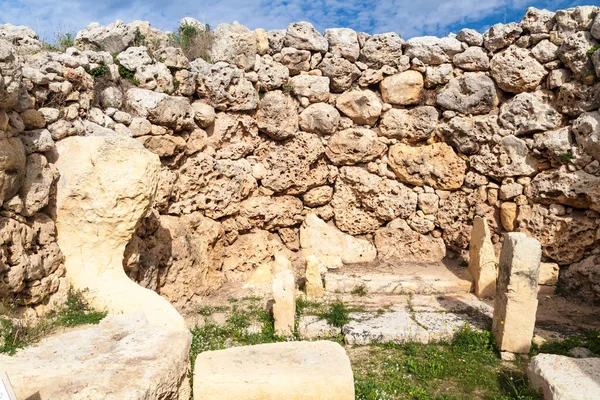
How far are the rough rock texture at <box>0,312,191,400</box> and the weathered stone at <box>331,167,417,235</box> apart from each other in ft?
19.6

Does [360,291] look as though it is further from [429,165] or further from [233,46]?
[233,46]

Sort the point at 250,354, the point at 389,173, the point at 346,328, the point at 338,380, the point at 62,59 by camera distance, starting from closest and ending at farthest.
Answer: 1. the point at 338,380
2. the point at 250,354
3. the point at 62,59
4. the point at 346,328
5. the point at 389,173

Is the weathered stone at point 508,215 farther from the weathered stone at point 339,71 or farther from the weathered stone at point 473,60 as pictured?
the weathered stone at point 339,71

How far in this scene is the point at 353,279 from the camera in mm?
8164

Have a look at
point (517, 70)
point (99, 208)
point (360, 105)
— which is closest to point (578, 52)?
point (517, 70)

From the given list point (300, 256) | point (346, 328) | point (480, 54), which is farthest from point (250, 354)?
point (480, 54)

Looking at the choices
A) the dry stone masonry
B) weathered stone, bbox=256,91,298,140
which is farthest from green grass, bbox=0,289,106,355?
weathered stone, bbox=256,91,298,140

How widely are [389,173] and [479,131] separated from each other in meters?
1.89

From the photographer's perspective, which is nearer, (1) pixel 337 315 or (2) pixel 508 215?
(1) pixel 337 315

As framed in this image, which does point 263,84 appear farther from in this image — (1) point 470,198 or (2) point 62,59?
(1) point 470,198

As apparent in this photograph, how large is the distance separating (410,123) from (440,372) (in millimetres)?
5272

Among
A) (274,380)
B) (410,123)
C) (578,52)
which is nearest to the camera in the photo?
(274,380)

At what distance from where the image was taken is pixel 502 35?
8781 millimetres

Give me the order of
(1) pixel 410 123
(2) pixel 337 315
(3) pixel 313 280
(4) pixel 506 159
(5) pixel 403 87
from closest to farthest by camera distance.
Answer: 1. (2) pixel 337 315
2. (3) pixel 313 280
3. (4) pixel 506 159
4. (5) pixel 403 87
5. (1) pixel 410 123
